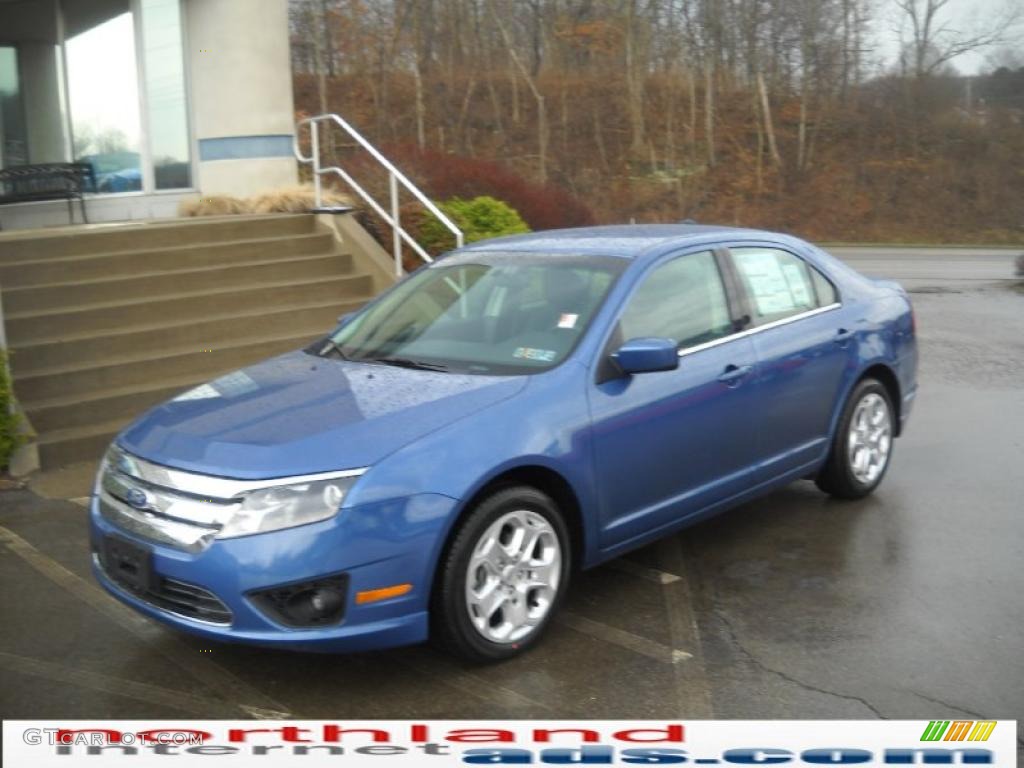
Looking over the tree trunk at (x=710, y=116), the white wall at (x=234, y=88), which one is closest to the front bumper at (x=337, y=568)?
the white wall at (x=234, y=88)

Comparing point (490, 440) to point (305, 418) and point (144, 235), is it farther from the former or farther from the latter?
point (144, 235)

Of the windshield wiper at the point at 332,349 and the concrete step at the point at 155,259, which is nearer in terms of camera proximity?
the windshield wiper at the point at 332,349

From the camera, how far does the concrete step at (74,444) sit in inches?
300

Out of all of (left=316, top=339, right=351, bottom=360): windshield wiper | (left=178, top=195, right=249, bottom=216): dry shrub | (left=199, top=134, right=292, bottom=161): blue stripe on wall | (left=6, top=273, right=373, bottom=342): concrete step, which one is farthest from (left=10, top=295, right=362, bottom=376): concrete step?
(left=199, top=134, right=292, bottom=161): blue stripe on wall

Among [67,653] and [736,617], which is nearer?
[67,653]

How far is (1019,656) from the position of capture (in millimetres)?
4621

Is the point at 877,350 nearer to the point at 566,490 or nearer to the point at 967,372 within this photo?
the point at 566,490

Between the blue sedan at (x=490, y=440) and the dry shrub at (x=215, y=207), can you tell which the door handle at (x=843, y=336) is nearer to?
the blue sedan at (x=490, y=440)

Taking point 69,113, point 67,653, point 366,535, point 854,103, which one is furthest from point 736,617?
point 854,103

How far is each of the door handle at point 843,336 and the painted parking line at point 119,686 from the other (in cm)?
373

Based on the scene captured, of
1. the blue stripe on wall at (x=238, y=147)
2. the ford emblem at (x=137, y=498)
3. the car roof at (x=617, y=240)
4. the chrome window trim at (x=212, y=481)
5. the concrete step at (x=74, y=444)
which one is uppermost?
the blue stripe on wall at (x=238, y=147)

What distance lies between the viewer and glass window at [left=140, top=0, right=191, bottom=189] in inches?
524

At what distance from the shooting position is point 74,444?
7.71 metres
